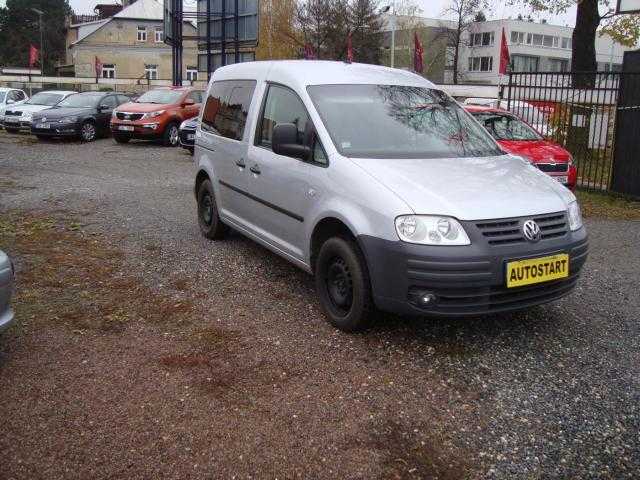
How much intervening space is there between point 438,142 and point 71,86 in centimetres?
5161

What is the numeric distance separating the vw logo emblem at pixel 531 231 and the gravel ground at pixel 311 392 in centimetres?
83

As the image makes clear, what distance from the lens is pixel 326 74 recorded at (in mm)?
5547

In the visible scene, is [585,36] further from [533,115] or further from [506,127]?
[506,127]

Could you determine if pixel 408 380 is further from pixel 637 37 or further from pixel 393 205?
pixel 637 37

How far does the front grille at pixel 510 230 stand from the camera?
413 cm

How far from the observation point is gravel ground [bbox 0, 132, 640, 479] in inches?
126

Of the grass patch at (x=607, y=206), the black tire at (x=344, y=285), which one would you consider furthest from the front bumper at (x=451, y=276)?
the grass patch at (x=607, y=206)

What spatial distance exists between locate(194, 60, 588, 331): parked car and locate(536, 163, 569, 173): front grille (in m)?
4.98

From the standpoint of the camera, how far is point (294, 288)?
19.1 ft

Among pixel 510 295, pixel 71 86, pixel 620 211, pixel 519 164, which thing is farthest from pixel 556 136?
pixel 71 86

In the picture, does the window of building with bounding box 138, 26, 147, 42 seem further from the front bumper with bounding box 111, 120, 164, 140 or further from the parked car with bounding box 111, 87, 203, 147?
the front bumper with bounding box 111, 120, 164, 140

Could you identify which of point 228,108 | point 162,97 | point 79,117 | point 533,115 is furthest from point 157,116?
point 228,108

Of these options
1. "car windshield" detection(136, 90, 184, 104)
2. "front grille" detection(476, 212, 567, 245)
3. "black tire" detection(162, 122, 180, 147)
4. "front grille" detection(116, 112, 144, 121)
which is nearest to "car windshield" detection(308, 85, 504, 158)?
"front grille" detection(476, 212, 567, 245)

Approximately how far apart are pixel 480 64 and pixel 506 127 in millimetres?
70344
